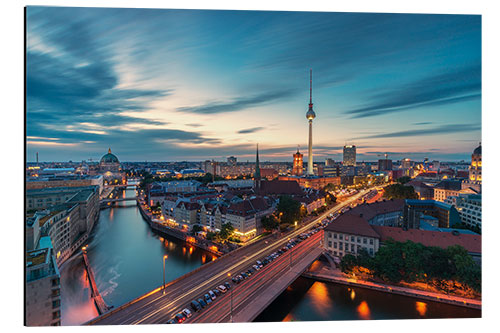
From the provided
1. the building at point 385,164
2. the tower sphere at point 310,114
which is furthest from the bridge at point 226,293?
the building at point 385,164

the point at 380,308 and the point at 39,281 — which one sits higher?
the point at 39,281

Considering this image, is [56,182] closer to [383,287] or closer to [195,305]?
[195,305]

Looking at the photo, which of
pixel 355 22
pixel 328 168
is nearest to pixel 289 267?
pixel 355 22

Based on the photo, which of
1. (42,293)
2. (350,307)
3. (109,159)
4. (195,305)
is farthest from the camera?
(109,159)

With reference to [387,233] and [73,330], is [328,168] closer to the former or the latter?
[387,233]

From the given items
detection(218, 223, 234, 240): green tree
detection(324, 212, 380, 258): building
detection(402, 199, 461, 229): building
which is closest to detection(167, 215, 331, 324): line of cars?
detection(324, 212, 380, 258): building

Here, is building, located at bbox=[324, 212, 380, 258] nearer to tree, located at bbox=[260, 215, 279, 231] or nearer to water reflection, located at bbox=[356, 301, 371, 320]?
water reflection, located at bbox=[356, 301, 371, 320]

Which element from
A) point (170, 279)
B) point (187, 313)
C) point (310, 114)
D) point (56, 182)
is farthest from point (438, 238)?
point (310, 114)
